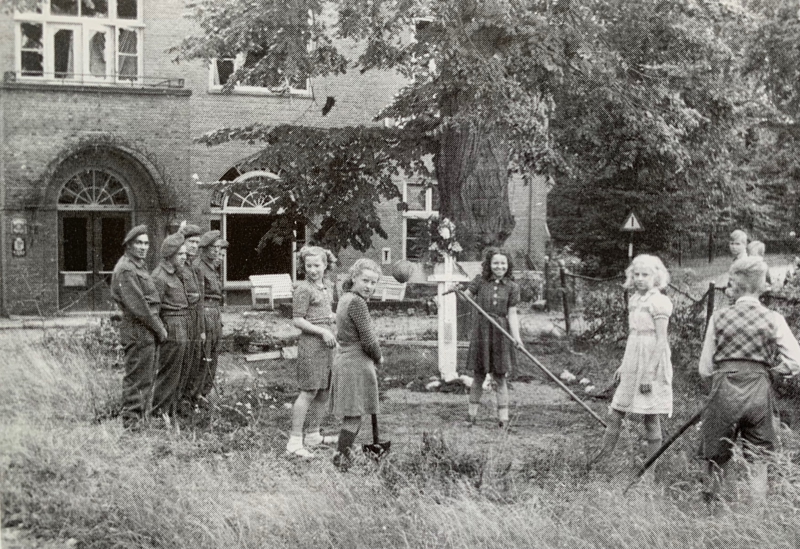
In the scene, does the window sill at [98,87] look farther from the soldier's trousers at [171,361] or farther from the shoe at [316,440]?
the shoe at [316,440]

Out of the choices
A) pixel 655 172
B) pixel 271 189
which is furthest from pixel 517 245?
pixel 271 189

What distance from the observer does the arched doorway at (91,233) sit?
25.1 feet

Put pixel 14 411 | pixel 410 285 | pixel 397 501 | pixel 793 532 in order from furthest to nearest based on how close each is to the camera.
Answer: pixel 410 285 → pixel 14 411 → pixel 397 501 → pixel 793 532

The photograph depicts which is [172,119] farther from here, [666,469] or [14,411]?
[666,469]

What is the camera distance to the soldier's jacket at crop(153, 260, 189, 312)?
288 inches

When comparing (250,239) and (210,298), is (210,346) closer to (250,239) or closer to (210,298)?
(210,298)

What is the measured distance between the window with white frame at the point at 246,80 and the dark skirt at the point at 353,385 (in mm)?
5290

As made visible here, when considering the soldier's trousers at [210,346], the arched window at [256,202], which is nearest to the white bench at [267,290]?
the arched window at [256,202]

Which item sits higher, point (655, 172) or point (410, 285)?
point (655, 172)

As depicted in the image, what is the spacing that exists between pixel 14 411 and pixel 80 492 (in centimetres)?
147

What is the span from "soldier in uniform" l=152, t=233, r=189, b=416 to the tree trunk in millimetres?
4646

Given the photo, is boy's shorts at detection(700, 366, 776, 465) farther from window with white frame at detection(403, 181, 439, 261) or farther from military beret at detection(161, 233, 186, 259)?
window with white frame at detection(403, 181, 439, 261)

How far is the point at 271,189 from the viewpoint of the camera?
11.9 meters

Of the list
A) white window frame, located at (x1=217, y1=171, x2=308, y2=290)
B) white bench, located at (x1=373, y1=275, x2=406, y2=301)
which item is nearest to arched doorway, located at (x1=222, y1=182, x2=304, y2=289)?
white window frame, located at (x1=217, y1=171, x2=308, y2=290)
